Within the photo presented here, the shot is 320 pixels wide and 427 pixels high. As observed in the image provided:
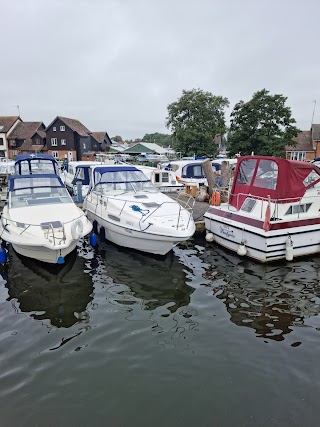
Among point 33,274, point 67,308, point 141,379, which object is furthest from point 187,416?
point 33,274

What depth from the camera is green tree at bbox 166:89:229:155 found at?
36531 millimetres

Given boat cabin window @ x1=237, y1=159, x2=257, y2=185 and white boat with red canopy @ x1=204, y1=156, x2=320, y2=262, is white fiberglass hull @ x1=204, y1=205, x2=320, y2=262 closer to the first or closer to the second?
white boat with red canopy @ x1=204, y1=156, x2=320, y2=262

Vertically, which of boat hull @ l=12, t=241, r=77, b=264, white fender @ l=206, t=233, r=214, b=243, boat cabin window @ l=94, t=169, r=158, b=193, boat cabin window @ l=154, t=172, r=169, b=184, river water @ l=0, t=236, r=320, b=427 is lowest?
river water @ l=0, t=236, r=320, b=427

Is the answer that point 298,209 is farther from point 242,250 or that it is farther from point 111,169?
point 111,169

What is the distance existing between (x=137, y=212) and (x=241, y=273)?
360 centimetres

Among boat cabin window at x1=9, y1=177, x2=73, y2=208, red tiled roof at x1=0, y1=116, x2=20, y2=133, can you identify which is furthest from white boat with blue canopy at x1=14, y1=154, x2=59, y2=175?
red tiled roof at x1=0, y1=116, x2=20, y2=133

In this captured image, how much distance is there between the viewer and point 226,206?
10.8 metres

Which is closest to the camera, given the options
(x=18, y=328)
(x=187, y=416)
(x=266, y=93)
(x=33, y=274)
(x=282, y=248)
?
(x=187, y=416)

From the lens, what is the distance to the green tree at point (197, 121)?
36531mm

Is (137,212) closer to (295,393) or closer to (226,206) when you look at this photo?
(226,206)

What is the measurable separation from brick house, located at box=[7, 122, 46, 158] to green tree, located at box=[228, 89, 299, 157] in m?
34.9

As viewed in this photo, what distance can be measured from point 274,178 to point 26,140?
50.0 metres

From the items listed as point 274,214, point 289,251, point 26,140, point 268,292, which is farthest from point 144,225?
point 26,140

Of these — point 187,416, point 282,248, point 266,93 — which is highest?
point 266,93
